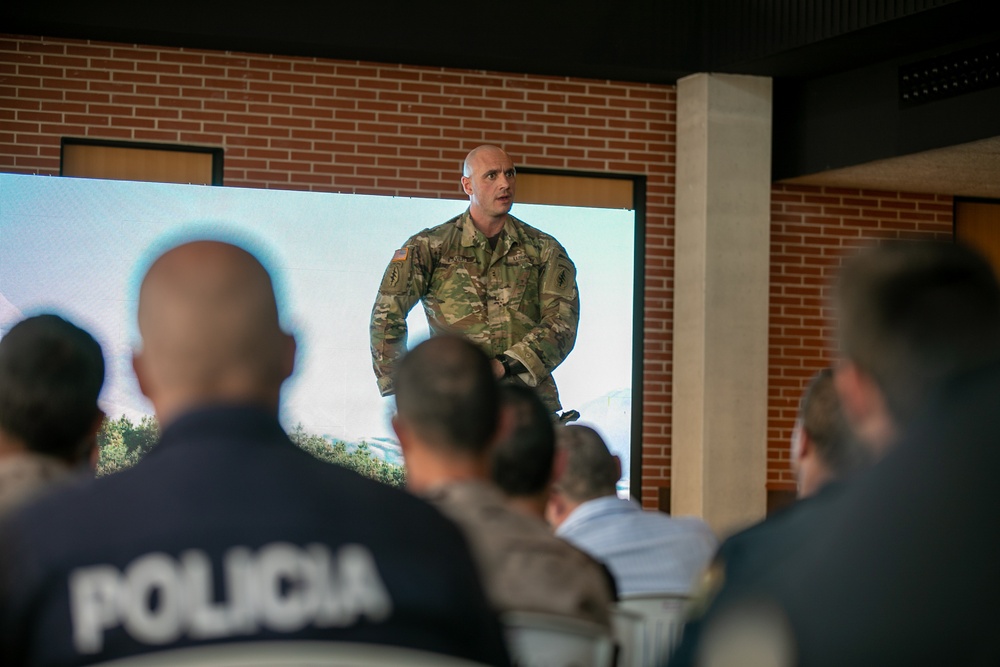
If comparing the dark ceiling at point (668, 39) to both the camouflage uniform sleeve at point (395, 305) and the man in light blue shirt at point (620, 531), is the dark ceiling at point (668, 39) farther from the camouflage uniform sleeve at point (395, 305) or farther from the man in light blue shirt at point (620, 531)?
the man in light blue shirt at point (620, 531)

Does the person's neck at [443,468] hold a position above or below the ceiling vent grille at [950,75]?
below

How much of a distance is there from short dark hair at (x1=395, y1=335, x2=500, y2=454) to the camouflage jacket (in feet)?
9.98

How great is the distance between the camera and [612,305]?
6848 mm

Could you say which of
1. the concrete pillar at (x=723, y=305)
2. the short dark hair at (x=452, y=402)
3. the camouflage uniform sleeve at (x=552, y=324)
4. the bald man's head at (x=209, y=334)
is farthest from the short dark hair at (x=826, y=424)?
the concrete pillar at (x=723, y=305)

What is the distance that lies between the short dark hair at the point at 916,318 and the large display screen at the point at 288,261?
435 centimetres

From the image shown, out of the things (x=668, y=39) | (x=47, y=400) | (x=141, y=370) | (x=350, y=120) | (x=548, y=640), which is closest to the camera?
(x=141, y=370)

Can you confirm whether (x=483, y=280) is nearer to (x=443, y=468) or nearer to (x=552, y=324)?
(x=552, y=324)

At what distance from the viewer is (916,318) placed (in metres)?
1.15

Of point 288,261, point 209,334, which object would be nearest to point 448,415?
point 209,334

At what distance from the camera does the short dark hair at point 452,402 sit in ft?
6.12

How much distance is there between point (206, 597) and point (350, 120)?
19.1 ft

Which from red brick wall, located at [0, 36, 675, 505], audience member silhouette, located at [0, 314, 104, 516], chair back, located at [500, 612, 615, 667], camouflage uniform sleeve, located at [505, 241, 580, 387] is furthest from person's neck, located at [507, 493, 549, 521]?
red brick wall, located at [0, 36, 675, 505]

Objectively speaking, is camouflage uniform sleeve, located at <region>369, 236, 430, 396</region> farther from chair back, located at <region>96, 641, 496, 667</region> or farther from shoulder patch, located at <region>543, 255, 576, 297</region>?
chair back, located at <region>96, 641, 496, 667</region>

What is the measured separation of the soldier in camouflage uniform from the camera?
4988mm
